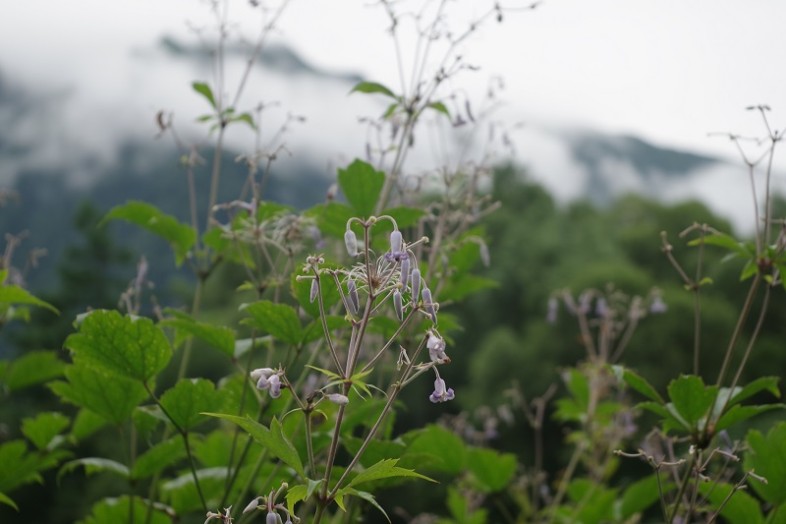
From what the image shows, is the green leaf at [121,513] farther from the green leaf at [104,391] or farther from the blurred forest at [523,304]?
the blurred forest at [523,304]

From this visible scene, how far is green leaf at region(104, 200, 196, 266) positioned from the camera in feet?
8.96

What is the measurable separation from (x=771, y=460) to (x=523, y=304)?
26498 mm

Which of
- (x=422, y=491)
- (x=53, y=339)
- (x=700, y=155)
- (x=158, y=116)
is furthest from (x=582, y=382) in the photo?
(x=700, y=155)

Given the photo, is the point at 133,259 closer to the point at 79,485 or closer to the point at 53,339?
the point at 53,339

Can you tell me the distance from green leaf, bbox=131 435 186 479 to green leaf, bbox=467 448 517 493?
56.2 inches

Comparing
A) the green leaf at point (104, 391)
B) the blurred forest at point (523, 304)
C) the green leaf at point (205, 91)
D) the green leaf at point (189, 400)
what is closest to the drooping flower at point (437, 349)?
the green leaf at point (189, 400)

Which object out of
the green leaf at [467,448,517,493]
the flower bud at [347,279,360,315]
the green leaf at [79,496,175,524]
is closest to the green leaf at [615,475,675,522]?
the green leaf at [467,448,517,493]

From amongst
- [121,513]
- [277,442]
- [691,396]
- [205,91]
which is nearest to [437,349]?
[277,442]

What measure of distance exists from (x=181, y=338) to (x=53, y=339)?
1094 inches

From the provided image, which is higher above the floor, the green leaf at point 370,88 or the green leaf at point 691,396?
the green leaf at point 370,88

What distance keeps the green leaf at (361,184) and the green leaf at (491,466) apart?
134 centimetres

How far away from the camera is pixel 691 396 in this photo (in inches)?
88.5

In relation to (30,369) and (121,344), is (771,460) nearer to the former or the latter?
(121,344)

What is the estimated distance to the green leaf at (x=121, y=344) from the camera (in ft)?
6.74
